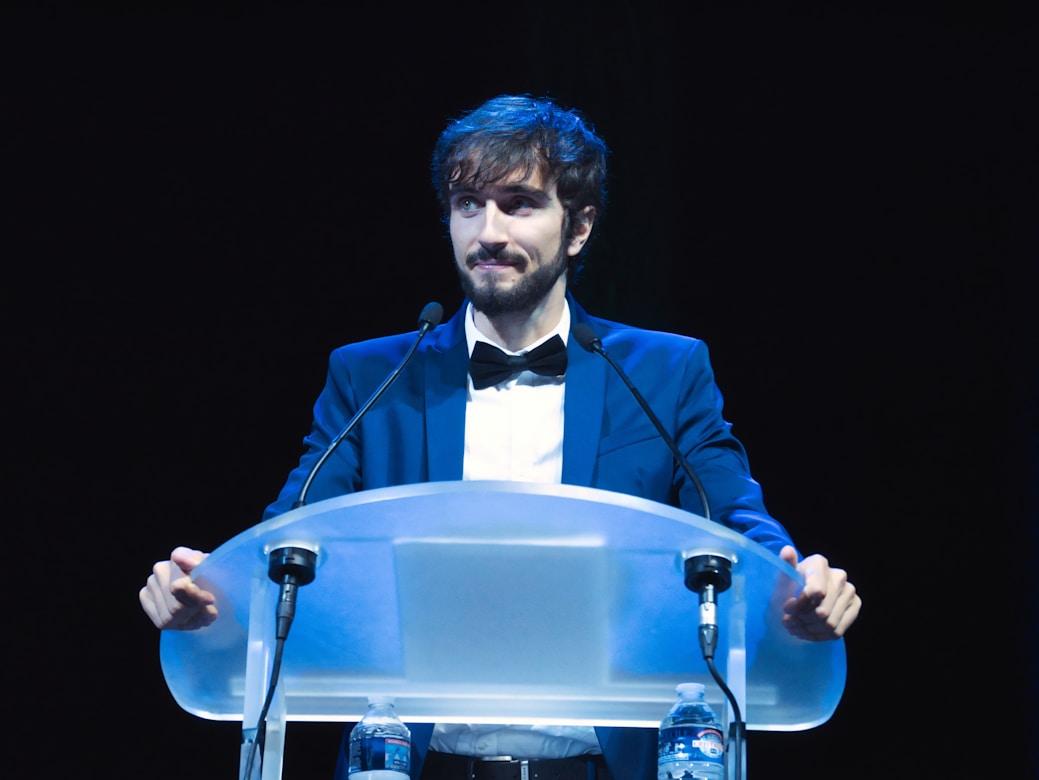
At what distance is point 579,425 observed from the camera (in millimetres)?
2283

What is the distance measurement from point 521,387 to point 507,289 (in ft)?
0.65

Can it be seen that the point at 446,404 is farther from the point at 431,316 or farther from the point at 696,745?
the point at 696,745

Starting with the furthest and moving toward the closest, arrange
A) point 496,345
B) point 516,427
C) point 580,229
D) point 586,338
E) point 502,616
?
point 580,229
point 496,345
point 516,427
point 586,338
point 502,616

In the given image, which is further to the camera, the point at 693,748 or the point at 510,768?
the point at 510,768

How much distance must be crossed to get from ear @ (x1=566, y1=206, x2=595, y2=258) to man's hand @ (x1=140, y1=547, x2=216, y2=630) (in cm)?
141

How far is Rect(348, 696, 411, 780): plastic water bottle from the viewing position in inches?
60.7

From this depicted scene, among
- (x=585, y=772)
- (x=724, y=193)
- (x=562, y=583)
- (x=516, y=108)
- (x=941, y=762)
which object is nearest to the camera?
(x=562, y=583)

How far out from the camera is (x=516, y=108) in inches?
106

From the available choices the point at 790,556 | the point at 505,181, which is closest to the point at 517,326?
the point at 505,181

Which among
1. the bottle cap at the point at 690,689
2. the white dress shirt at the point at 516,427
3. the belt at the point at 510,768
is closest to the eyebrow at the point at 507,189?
the white dress shirt at the point at 516,427

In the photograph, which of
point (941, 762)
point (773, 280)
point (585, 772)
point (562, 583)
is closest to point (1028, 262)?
point (773, 280)

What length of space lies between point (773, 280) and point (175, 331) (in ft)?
5.76

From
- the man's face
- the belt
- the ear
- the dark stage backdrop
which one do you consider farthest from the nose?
the dark stage backdrop

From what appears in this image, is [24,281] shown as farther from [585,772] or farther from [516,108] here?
[585,772]
